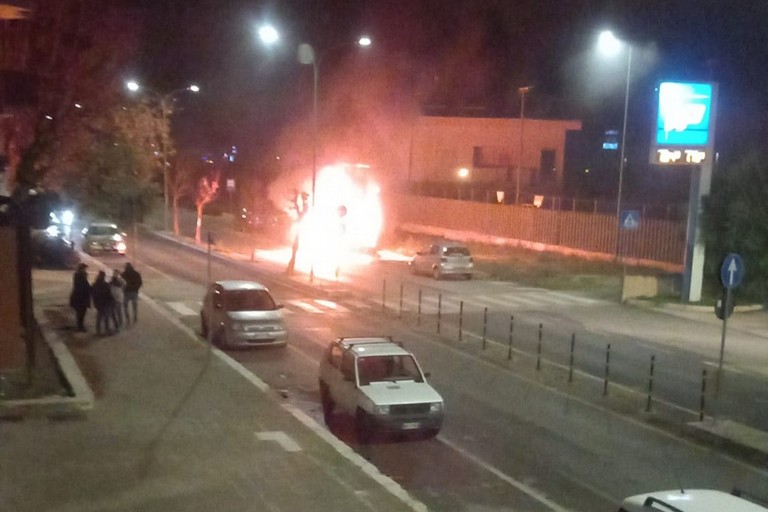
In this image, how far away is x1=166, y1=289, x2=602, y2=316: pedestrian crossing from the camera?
27.6m

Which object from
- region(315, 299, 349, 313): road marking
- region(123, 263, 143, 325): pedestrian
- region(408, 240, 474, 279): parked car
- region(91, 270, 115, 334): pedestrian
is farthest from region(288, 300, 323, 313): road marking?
region(408, 240, 474, 279): parked car

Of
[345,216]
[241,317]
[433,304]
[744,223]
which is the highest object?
A: [744,223]

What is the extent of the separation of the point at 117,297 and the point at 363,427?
408 inches

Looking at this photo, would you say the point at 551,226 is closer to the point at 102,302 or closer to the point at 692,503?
the point at 102,302

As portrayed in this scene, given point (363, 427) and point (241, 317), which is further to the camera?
point (241, 317)

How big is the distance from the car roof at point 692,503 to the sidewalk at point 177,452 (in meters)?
4.10

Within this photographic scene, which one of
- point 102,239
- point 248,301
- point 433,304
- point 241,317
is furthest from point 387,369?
point 102,239

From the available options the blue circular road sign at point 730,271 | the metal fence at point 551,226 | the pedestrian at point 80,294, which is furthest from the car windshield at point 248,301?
the metal fence at point 551,226

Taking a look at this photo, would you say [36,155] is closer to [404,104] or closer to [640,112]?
[404,104]

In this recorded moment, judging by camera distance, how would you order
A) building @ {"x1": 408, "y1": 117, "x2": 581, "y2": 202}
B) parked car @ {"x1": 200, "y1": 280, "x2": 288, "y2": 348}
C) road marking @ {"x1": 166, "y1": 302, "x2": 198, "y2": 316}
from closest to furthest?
1. parked car @ {"x1": 200, "y1": 280, "x2": 288, "y2": 348}
2. road marking @ {"x1": 166, "y1": 302, "x2": 198, "y2": 316}
3. building @ {"x1": 408, "y1": 117, "x2": 581, "y2": 202}

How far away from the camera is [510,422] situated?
14.7 metres

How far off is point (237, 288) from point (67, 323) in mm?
4776

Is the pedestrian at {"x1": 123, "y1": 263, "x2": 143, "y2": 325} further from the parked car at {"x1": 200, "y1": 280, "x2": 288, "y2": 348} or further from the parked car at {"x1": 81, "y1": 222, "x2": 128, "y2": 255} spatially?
the parked car at {"x1": 81, "y1": 222, "x2": 128, "y2": 255}

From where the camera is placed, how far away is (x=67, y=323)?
23047 mm
